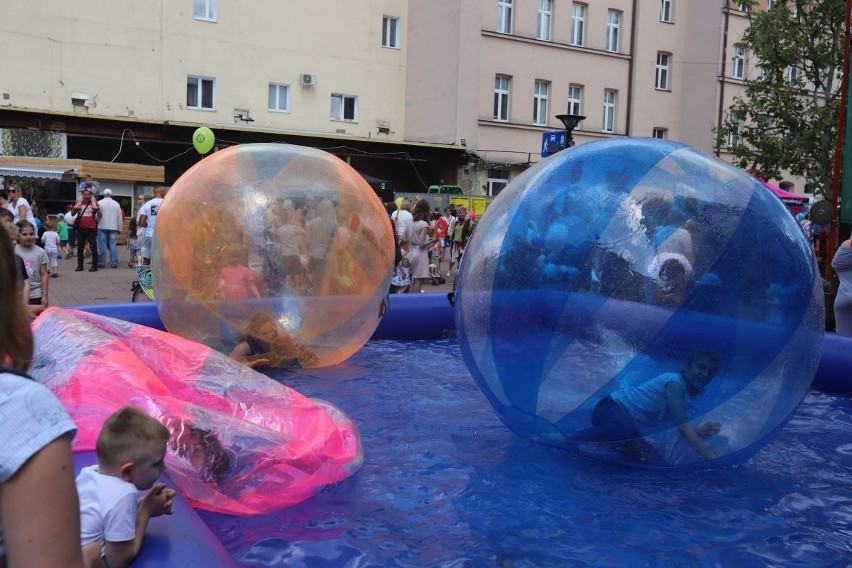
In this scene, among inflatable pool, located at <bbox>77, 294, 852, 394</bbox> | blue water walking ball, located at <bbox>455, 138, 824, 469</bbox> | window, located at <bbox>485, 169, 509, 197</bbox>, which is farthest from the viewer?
window, located at <bbox>485, 169, 509, 197</bbox>

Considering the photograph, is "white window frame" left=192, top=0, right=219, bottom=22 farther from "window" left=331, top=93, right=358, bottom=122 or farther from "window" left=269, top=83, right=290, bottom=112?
"window" left=331, top=93, right=358, bottom=122

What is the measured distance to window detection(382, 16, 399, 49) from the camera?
87.0 feet

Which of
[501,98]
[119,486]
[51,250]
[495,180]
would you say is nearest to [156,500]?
[119,486]

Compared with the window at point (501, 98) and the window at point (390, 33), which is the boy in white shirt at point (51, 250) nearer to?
the window at point (390, 33)

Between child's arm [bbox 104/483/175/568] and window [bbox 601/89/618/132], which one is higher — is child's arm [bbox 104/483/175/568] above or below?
below

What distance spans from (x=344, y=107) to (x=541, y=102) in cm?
655

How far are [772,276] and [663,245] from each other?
56 cm

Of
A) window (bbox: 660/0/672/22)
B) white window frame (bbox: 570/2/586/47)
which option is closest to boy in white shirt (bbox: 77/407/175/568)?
white window frame (bbox: 570/2/586/47)

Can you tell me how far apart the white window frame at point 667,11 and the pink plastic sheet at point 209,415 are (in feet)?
91.2

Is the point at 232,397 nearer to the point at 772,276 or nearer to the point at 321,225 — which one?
the point at 321,225

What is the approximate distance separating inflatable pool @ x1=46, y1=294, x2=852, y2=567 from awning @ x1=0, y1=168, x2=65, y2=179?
56.4 ft

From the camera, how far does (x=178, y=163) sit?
75.9 ft

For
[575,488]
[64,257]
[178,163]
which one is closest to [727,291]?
[575,488]

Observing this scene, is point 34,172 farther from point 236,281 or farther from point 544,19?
point 236,281
